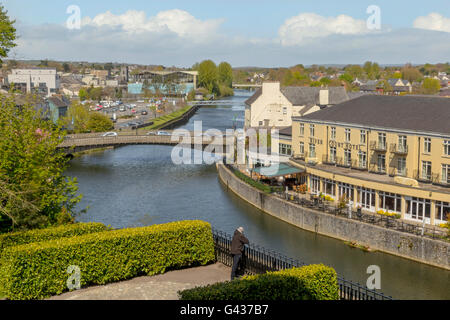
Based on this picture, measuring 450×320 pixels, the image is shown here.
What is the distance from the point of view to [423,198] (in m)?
33.5

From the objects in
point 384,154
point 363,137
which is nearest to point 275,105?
point 363,137

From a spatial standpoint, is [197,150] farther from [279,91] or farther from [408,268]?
[408,268]

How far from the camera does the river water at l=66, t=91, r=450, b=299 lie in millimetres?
29197

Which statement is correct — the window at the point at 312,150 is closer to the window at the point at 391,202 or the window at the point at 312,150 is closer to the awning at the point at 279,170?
the awning at the point at 279,170

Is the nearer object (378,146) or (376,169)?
(378,146)

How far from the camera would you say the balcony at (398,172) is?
37.1 meters

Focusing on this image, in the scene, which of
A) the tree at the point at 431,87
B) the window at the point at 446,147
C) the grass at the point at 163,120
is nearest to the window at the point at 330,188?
the window at the point at 446,147

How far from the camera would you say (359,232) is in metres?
33.7

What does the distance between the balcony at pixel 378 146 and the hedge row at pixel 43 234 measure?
24.8 metres

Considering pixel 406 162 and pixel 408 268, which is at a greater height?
pixel 406 162

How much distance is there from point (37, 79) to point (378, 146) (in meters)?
126

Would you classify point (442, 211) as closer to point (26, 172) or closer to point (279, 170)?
point (279, 170)

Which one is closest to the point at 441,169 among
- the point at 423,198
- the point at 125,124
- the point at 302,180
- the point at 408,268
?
the point at 423,198
